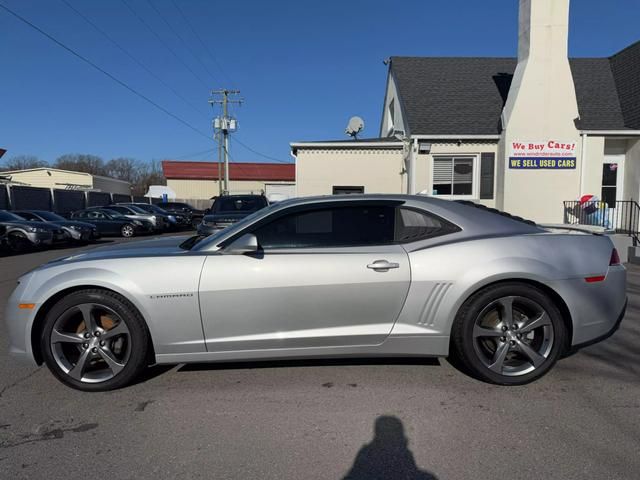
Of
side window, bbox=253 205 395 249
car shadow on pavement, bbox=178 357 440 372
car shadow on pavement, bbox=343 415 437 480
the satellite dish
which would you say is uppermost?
the satellite dish

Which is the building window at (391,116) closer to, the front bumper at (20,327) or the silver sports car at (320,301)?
the silver sports car at (320,301)

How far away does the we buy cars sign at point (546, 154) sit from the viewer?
1243cm

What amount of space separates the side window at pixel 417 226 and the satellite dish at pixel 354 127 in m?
15.2

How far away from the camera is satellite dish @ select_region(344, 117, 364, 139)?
1828 centimetres

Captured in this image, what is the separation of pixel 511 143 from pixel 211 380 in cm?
1145

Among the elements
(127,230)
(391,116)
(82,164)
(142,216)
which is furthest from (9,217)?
(82,164)

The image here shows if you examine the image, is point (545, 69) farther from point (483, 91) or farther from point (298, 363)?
point (298, 363)

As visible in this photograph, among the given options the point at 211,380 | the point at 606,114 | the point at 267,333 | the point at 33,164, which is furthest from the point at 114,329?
the point at 33,164

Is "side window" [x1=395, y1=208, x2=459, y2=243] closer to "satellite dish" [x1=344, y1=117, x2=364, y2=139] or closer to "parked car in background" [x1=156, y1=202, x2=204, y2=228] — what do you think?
"satellite dish" [x1=344, y1=117, x2=364, y2=139]

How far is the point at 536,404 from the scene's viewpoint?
10.5 feet

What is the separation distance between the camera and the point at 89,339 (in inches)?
134

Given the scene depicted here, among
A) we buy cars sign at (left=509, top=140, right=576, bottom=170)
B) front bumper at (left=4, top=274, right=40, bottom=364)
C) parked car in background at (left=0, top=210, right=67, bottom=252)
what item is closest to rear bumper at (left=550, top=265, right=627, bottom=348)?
front bumper at (left=4, top=274, right=40, bottom=364)

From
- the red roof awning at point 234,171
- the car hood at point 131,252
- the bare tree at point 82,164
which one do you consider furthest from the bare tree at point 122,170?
the car hood at point 131,252

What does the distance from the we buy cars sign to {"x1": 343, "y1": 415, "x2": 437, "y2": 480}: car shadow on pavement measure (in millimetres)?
11313
